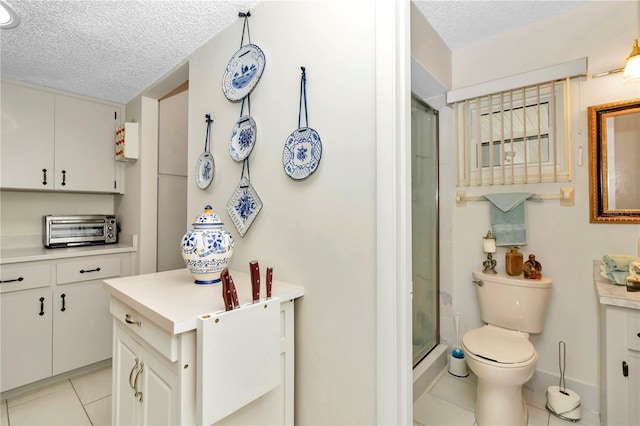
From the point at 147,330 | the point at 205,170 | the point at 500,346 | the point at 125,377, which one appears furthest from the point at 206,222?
the point at 500,346

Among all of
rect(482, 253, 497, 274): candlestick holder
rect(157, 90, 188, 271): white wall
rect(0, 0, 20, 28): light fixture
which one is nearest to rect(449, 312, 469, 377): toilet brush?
rect(482, 253, 497, 274): candlestick holder

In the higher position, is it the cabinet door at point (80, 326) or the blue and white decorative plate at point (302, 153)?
the blue and white decorative plate at point (302, 153)

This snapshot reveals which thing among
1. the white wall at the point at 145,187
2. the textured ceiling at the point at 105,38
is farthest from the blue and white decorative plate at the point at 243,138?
the white wall at the point at 145,187

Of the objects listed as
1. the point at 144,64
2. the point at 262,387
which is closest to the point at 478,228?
the point at 262,387

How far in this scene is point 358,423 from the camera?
1010mm

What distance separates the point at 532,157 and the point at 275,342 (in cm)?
196

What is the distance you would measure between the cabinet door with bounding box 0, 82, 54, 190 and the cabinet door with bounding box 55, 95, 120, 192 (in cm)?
6

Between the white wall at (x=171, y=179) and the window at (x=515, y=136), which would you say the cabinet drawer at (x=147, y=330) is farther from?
the window at (x=515, y=136)

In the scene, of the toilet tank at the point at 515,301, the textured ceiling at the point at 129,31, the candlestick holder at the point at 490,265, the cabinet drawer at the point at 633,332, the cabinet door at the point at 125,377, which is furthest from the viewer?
the candlestick holder at the point at 490,265

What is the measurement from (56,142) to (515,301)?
3.48 meters

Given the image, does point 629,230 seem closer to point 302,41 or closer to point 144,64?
point 302,41

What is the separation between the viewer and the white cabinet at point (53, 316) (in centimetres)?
191

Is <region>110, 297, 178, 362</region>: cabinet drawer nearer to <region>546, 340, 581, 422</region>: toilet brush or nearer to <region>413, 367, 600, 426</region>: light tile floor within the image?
<region>413, 367, 600, 426</region>: light tile floor

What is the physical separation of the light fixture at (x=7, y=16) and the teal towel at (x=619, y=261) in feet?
10.5
